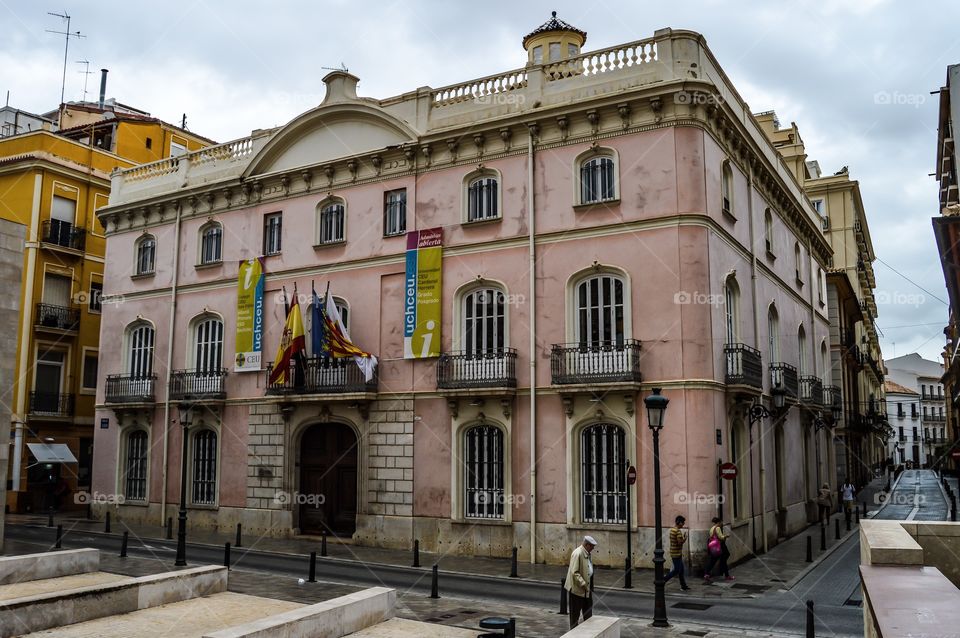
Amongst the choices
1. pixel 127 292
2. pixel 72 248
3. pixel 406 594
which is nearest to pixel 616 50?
pixel 406 594

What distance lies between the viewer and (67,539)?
83.4ft

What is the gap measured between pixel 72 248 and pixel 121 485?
11.7 meters

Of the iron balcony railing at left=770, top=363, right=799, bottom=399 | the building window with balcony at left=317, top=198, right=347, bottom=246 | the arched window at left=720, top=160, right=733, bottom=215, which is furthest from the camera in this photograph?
the building window with balcony at left=317, top=198, right=347, bottom=246

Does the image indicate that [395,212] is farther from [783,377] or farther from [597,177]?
[783,377]

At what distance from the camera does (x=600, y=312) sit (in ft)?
72.4

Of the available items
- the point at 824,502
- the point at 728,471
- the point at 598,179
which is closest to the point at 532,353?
the point at 598,179

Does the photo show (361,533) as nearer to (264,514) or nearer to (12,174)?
(264,514)

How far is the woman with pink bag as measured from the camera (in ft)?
61.9

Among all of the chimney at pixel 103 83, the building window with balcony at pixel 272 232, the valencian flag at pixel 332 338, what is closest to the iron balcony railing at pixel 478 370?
the valencian flag at pixel 332 338

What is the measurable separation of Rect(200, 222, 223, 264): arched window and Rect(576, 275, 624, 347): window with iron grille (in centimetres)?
1393

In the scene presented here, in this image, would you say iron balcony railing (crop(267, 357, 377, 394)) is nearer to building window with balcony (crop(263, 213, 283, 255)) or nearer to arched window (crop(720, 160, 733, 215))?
building window with balcony (crop(263, 213, 283, 255))

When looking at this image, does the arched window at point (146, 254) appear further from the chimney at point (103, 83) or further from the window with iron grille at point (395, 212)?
the chimney at point (103, 83)

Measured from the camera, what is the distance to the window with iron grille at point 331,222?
2689 cm

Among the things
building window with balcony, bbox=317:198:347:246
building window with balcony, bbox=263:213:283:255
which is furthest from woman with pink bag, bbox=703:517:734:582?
building window with balcony, bbox=263:213:283:255
